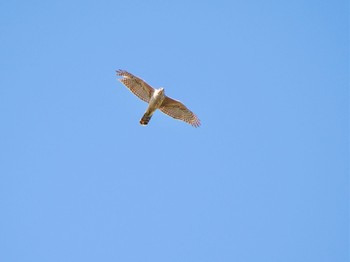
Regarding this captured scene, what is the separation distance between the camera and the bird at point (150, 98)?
107 ft

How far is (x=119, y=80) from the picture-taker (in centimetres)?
3288

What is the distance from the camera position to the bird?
107 feet

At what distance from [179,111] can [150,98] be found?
1623mm

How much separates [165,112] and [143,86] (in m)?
1.87

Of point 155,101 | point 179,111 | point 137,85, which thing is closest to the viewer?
point 155,101

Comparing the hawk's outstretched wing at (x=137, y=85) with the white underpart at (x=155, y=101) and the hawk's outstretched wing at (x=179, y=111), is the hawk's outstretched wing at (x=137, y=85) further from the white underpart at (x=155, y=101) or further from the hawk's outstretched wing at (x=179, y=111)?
the hawk's outstretched wing at (x=179, y=111)

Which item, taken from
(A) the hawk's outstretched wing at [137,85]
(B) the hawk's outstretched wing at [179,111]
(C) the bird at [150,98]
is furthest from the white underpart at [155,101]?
(B) the hawk's outstretched wing at [179,111]

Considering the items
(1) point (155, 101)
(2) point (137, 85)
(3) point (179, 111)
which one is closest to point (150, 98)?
(1) point (155, 101)

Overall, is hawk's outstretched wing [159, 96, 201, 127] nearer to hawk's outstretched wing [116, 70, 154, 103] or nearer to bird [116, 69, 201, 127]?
bird [116, 69, 201, 127]

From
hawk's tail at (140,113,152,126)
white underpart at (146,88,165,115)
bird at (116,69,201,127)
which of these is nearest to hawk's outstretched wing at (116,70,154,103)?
bird at (116,69,201,127)

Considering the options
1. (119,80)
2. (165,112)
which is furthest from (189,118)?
(119,80)

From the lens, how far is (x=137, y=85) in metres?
32.8

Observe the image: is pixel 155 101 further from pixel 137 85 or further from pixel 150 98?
pixel 137 85

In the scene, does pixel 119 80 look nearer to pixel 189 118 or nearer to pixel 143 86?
pixel 143 86
